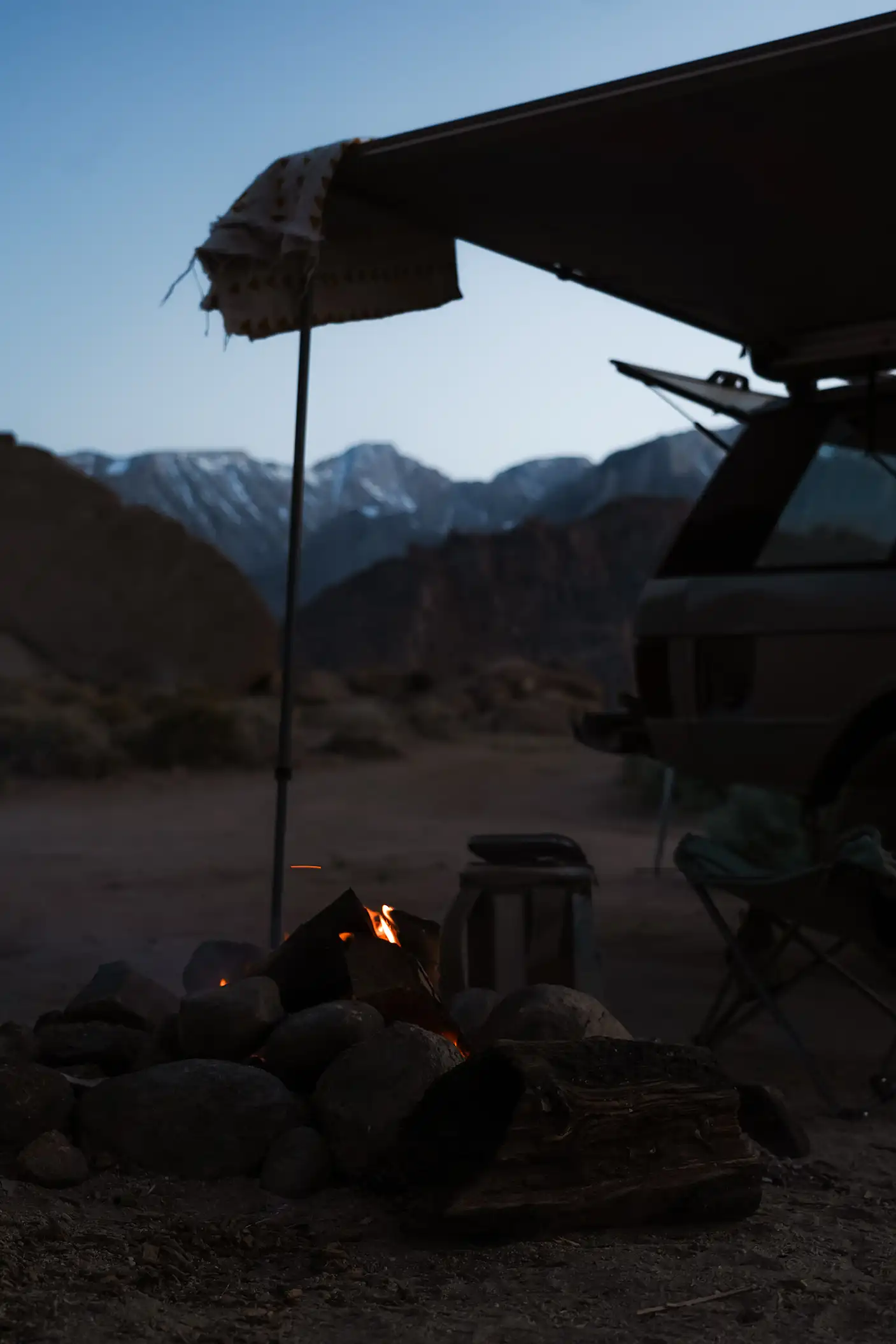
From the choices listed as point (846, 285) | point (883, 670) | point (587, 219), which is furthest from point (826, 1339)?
point (846, 285)

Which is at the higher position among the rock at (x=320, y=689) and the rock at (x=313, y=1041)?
the rock at (x=320, y=689)

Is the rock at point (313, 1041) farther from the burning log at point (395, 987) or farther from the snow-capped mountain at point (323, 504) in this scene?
the snow-capped mountain at point (323, 504)

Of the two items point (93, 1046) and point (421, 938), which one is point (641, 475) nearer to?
point (421, 938)

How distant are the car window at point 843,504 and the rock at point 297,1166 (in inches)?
101

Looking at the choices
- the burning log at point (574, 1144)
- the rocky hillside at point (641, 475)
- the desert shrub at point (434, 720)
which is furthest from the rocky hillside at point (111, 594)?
the rocky hillside at point (641, 475)

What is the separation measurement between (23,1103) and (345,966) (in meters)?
0.82

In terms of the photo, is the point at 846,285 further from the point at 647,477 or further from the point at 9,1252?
the point at 647,477

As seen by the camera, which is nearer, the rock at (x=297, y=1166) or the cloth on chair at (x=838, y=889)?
the rock at (x=297, y=1166)

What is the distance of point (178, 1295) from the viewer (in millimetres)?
2348

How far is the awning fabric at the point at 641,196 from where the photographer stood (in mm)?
3617

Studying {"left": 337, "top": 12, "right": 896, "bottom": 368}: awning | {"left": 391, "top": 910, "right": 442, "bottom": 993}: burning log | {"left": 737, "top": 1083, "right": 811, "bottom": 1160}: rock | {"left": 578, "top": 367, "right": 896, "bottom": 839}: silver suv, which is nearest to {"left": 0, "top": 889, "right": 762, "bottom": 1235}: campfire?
{"left": 391, "top": 910, "right": 442, "bottom": 993}: burning log

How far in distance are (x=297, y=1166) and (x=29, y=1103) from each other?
580 millimetres

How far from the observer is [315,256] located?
4.09 metres

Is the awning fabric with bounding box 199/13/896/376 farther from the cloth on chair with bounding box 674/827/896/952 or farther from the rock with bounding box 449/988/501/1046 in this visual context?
the rock with bounding box 449/988/501/1046
